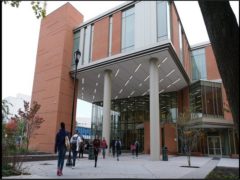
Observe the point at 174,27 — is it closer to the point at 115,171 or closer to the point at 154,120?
the point at 154,120

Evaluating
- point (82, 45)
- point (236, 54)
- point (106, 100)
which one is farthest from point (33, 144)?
point (236, 54)

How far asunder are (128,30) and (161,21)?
3.98 meters

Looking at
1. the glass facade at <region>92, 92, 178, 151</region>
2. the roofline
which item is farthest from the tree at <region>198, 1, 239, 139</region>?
the roofline

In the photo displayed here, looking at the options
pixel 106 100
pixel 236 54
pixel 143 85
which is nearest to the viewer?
pixel 236 54

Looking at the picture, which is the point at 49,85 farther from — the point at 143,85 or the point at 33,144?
the point at 143,85

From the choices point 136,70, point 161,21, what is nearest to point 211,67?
point 136,70

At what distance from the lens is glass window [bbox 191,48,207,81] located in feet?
109

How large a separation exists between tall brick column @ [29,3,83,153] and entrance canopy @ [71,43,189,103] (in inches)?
84.5

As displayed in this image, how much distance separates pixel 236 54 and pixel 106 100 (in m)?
22.8

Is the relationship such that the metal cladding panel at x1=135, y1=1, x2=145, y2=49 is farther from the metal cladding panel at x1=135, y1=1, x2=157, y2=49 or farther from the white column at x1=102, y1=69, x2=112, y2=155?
the white column at x1=102, y1=69, x2=112, y2=155

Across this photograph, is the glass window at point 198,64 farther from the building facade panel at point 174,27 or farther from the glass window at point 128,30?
the glass window at point 128,30

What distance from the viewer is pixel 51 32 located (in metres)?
29.9

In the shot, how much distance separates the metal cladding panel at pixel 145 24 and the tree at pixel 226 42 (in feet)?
62.1

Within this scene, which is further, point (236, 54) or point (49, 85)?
point (49, 85)
